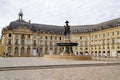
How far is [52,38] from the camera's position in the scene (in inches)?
3698

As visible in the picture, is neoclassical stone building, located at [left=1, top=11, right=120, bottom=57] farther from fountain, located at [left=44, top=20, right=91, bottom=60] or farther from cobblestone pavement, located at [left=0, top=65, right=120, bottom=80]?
cobblestone pavement, located at [left=0, top=65, right=120, bottom=80]

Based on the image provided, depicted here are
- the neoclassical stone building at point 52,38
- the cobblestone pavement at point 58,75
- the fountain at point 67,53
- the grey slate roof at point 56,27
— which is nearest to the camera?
the cobblestone pavement at point 58,75

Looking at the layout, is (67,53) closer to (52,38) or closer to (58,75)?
(58,75)

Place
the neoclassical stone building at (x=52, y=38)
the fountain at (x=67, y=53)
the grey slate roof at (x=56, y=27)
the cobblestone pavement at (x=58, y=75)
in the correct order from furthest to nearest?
the grey slate roof at (x=56, y=27), the neoclassical stone building at (x=52, y=38), the fountain at (x=67, y=53), the cobblestone pavement at (x=58, y=75)

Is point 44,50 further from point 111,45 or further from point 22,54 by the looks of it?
point 111,45

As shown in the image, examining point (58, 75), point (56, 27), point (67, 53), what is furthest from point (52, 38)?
point (58, 75)

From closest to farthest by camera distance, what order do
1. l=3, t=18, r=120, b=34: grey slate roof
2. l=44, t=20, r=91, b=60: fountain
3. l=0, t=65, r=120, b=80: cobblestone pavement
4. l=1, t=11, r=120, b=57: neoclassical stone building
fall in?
l=0, t=65, r=120, b=80: cobblestone pavement
l=44, t=20, r=91, b=60: fountain
l=1, t=11, r=120, b=57: neoclassical stone building
l=3, t=18, r=120, b=34: grey slate roof

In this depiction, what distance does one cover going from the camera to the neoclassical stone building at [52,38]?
78.2 meters

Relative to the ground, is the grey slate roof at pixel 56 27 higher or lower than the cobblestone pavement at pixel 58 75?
higher

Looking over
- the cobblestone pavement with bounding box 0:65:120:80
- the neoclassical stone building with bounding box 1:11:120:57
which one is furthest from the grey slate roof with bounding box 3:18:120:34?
the cobblestone pavement with bounding box 0:65:120:80

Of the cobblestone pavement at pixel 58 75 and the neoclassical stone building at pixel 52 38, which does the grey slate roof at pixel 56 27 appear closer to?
the neoclassical stone building at pixel 52 38

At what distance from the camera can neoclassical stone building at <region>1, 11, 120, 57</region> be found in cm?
7819

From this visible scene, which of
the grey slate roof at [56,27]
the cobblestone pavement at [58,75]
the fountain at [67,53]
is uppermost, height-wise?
the grey slate roof at [56,27]

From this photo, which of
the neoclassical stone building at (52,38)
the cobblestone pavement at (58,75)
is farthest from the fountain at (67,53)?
the neoclassical stone building at (52,38)
